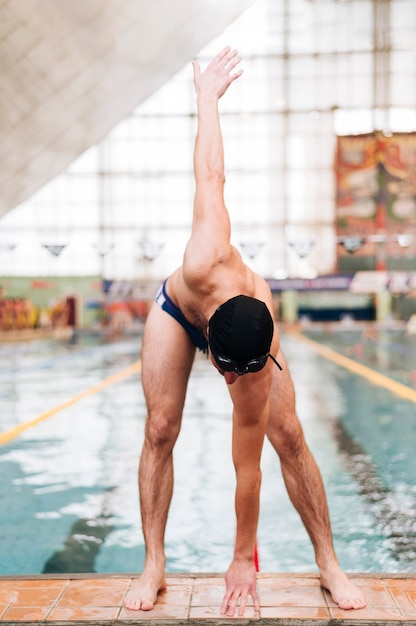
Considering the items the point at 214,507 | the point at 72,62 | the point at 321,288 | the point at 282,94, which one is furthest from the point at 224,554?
the point at 282,94

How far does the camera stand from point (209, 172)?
8.36 feet

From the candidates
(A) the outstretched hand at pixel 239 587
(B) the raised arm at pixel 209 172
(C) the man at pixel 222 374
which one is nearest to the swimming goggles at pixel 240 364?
(C) the man at pixel 222 374

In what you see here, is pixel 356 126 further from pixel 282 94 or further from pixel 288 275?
pixel 288 275

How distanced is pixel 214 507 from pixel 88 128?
Result: 2.26 meters

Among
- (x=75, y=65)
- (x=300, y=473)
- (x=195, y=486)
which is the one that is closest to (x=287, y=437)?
(x=300, y=473)

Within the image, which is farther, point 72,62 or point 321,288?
point 321,288

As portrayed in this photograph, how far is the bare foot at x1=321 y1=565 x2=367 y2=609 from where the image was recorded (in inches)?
98.5

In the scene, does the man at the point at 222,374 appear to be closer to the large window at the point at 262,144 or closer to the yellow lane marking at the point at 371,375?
the yellow lane marking at the point at 371,375

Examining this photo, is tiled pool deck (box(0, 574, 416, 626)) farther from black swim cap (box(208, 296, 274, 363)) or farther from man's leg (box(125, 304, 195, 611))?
black swim cap (box(208, 296, 274, 363))

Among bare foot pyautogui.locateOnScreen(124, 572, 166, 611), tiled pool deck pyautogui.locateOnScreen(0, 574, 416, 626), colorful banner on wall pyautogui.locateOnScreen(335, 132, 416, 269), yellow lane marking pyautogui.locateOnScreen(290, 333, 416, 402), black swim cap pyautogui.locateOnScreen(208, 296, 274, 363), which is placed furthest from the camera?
colorful banner on wall pyautogui.locateOnScreen(335, 132, 416, 269)

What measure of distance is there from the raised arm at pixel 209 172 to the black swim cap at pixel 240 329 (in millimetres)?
250

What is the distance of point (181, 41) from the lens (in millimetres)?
4535

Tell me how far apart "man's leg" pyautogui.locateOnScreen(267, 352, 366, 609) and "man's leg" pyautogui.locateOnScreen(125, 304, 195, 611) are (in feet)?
1.12

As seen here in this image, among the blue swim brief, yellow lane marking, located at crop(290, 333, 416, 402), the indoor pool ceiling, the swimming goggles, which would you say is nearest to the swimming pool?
yellow lane marking, located at crop(290, 333, 416, 402)
